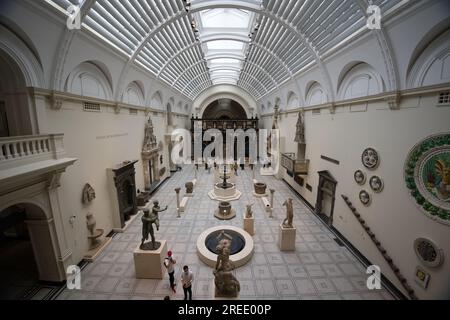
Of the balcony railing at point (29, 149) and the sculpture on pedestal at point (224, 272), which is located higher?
the balcony railing at point (29, 149)

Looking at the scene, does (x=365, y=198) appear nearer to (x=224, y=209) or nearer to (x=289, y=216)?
(x=289, y=216)

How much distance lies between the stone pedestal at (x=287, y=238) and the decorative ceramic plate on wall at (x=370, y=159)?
3.91 meters

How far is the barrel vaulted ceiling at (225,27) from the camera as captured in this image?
704 centimetres

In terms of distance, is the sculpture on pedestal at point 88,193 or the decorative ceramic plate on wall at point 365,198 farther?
the sculpture on pedestal at point 88,193

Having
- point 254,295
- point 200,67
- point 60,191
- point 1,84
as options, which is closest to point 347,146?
point 254,295

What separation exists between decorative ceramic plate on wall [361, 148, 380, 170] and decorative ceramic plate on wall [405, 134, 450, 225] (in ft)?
4.10

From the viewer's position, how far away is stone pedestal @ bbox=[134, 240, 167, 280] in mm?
6668

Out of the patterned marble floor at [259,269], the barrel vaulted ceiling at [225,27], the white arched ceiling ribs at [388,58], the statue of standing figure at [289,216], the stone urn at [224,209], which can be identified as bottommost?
the patterned marble floor at [259,269]

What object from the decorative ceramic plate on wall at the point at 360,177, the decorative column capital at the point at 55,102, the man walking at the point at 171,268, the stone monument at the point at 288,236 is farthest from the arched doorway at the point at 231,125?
the decorative column capital at the point at 55,102

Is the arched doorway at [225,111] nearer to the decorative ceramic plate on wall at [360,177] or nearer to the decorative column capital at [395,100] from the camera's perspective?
the decorative ceramic plate on wall at [360,177]

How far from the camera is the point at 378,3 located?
5.83 m

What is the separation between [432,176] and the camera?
17.1 ft

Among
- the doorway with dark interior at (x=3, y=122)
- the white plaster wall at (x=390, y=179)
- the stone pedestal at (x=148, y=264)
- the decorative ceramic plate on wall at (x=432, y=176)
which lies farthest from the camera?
the stone pedestal at (x=148, y=264)

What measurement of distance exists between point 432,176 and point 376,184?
194cm
